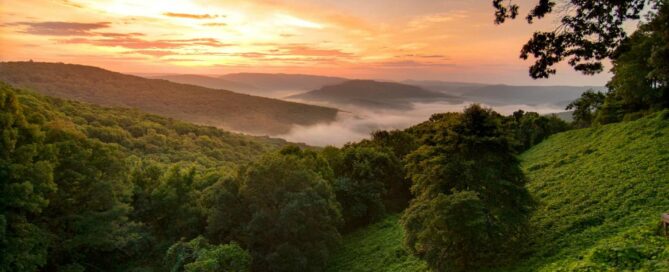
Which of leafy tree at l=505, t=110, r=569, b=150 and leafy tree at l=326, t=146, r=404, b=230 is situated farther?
leafy tree at l=505, t=110, r=569, b=150

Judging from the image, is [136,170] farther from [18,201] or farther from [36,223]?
[18,201]

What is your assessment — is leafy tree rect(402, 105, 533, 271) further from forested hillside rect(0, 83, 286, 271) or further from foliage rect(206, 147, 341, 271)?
forested hillside rect(0, 83, 286, 271)

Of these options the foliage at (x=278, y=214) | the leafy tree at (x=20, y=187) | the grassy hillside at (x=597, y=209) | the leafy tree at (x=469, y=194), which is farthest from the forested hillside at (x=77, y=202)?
the grassy hillside at (x=597, y=209)

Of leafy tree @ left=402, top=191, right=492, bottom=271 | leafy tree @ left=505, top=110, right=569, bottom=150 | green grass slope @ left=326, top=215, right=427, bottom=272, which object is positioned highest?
leafy tree @ left=505, top=110, right=569, bottom=150

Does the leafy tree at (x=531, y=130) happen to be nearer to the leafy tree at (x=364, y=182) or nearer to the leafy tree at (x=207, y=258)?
the leafy tree at (x=364, y=182)

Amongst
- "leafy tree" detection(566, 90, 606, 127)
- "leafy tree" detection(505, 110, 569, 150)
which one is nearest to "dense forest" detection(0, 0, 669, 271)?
"leafy tree" detection(505, 110, 569, 150)
